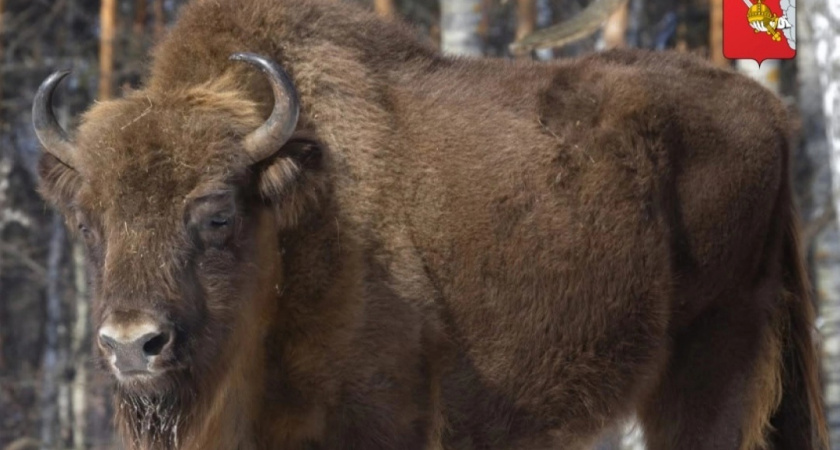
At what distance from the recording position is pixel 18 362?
25.8 m

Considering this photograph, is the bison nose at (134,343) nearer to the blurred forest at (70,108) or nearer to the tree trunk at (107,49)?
the blurred forest at (70,108)

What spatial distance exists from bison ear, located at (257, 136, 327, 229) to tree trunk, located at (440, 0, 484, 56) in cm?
502

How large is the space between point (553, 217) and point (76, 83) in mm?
17181

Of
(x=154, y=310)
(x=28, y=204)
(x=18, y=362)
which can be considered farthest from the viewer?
(x=18, y=362)

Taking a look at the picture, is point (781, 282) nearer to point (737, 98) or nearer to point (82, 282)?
point (737, 98)

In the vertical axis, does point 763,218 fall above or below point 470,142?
below

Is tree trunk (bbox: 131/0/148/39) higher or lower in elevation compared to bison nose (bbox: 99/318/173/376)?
lower

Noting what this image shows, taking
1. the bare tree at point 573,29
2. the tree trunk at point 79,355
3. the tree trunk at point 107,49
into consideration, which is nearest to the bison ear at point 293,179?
the bare tree at point 573,29

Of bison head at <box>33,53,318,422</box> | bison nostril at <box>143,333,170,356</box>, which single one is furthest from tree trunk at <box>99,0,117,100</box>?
bison nostril at <box>143,333,170,356</box>

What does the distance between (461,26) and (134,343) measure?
20.2 ft

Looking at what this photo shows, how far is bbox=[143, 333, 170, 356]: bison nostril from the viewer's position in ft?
16.3

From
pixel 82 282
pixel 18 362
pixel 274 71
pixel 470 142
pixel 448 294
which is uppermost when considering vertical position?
pixel 274 71

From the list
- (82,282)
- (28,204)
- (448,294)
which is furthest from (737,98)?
(28,204)

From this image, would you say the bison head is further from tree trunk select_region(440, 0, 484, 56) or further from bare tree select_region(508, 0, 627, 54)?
tree trunk select_region(440, 0, 484, 56)
